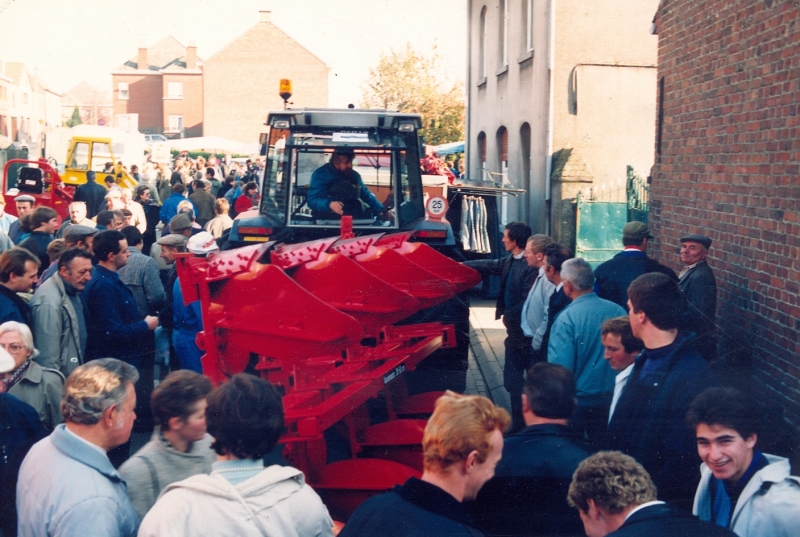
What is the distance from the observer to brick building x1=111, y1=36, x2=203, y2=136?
170 ft

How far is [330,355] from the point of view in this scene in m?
4.88

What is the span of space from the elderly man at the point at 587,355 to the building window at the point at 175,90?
51.1 metres

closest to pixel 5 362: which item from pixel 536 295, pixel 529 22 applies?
pixel 536 295

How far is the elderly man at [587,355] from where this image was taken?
4867mm

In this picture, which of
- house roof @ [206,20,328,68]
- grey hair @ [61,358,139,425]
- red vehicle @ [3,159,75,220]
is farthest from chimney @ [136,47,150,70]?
grey hair @ [61,358,139,425]

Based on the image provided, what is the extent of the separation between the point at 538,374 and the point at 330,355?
5.81 ft

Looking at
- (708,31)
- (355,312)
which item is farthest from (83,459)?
(708,31)

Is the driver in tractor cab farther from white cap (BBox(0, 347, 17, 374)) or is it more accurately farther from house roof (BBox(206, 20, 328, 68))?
house roof (BBox(206, 20, 328, 68))

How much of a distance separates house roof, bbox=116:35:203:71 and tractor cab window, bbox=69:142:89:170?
31.3 metres

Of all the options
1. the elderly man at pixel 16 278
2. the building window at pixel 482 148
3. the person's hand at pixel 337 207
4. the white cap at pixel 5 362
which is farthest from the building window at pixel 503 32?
the white cap at pixel 5 362

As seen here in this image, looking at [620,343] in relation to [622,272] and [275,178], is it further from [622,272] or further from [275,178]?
[275,178]

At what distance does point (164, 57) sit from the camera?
5550 centimetres

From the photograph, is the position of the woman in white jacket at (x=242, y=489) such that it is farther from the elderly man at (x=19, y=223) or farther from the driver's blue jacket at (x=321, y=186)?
the elderly man at (x=19, y=223)

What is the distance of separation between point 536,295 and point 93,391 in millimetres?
3957
